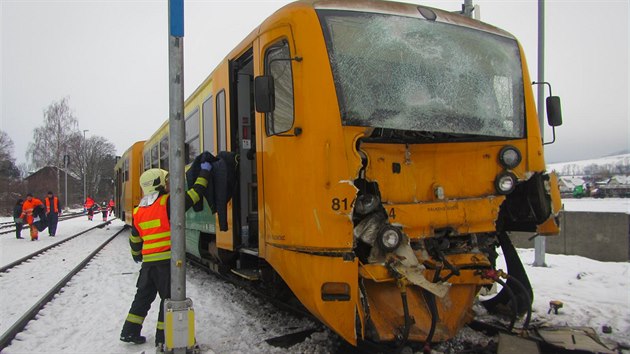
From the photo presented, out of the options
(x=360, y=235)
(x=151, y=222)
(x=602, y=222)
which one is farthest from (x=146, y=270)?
(x=602, y=222)

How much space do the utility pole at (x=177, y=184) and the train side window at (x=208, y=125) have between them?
2141mm

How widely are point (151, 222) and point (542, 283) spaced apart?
535 centimetres

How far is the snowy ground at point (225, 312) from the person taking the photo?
185 inches

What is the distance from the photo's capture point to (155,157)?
1173 cm

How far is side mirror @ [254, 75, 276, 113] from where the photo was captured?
4004mm

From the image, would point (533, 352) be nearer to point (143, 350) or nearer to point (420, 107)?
point (420, 107)

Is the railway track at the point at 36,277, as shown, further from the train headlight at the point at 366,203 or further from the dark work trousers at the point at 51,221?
the train headlight at the point at 366,203

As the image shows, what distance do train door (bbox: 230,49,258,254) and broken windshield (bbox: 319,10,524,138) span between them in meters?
1.56

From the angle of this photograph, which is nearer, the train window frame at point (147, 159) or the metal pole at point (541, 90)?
the metal pole at point (541, 90)

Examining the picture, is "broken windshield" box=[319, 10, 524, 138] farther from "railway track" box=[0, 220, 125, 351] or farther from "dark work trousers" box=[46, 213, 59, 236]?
"dark work trousers" box=[46, 213, 59, 236]

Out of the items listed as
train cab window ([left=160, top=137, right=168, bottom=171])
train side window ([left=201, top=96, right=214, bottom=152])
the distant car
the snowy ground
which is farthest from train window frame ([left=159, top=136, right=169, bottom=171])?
the distant car

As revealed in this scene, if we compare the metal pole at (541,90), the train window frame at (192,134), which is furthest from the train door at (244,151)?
the metal pole at (541,90)

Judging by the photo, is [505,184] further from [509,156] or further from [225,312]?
[225,312]

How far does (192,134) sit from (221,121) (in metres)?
2.00
